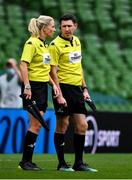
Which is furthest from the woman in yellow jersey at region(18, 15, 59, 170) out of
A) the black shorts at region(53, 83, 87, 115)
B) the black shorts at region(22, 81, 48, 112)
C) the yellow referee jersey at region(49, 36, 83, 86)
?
the black shorts at region(53, 83, 87, 115)

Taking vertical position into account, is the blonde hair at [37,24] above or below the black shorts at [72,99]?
above

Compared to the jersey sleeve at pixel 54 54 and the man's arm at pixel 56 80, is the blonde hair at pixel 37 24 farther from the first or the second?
the man's arm at pixel 56 80

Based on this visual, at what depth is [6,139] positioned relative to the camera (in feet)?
44.3

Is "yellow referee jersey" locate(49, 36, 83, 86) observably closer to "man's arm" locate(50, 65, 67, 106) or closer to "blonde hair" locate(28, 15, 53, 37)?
"man's arm" locate(50, 65, 67, 106)

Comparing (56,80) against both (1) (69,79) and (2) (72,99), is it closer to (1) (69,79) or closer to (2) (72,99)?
(1) (69,79)

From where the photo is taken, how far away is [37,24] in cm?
892

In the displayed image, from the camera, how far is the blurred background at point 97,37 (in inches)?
711

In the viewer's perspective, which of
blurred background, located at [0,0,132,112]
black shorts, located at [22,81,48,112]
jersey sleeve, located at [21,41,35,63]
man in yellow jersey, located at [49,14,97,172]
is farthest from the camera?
blurred background, located at [0,0,132,112]

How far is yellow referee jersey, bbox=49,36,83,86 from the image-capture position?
9016mm

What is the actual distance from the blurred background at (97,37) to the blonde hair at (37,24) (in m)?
7.68

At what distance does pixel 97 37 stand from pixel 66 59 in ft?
40.1

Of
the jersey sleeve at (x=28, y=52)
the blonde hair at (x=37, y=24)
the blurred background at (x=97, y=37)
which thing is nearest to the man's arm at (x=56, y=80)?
the jersey sleeve at (x=28, y=52)

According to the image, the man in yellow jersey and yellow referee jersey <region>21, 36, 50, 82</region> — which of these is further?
the man in yellow jersey

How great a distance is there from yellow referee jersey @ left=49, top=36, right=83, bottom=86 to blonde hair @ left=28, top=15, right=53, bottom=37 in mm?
247
